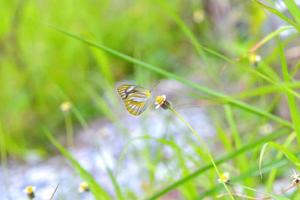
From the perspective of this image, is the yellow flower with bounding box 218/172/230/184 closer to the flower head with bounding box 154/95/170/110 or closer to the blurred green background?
the flower head with bounding box 154/95/170/110

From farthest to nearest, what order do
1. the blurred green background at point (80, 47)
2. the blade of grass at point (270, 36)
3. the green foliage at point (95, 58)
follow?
1. the blurred green background at point (80, 47)
2. the green foliage at point (95, 58)
3. the blade of grass at point (270, 36)

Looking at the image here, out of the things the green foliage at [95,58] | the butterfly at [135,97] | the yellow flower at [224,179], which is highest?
the green foliage at [95,58]

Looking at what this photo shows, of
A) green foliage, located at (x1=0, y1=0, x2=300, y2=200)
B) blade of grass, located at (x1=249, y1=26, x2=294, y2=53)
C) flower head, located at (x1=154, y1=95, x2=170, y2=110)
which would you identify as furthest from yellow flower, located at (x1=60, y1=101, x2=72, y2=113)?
green foliage, located at (x1=0, y1=0, x2=300, y2=200)

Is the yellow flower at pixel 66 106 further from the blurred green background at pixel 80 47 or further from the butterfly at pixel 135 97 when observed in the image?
the blurred green background at pixel 80 47

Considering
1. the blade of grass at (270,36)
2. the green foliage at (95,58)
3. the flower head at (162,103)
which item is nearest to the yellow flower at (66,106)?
the blade of grass at (270,36)

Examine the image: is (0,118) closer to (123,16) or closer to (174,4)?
(123,16)

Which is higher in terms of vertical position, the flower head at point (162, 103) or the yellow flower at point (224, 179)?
the flower head at point (162, 103)

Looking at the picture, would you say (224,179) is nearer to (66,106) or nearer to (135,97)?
(135,97)

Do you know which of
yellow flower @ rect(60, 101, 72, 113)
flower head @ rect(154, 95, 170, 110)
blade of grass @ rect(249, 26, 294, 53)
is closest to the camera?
flower head @ rect(154, 95, 170, 110)

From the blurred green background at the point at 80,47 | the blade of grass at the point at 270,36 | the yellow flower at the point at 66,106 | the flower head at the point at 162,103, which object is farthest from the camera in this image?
the blurred green background at the point at 80,47

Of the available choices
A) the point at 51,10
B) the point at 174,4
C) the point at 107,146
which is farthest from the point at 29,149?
the point at 174,4
